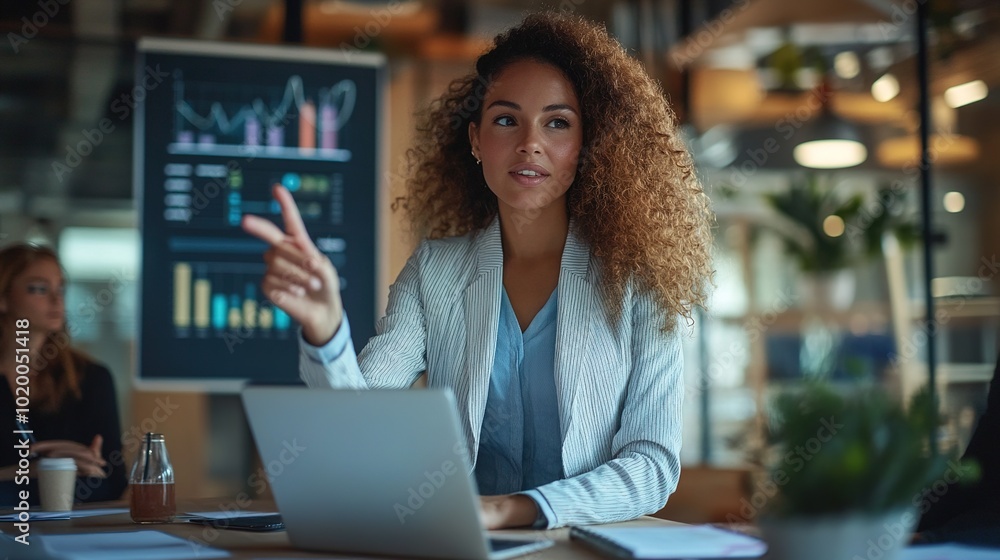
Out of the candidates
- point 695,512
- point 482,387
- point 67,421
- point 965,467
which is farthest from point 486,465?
point 695,512

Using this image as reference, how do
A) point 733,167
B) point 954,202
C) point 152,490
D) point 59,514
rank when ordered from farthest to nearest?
point 733,167 < point 954,202 < point 59,514 < point 152,490

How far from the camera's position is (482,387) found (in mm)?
2006

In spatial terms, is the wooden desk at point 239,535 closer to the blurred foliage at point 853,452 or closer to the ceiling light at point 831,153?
the blurred foliage at point 853,452

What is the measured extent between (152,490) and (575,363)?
2.60 ft

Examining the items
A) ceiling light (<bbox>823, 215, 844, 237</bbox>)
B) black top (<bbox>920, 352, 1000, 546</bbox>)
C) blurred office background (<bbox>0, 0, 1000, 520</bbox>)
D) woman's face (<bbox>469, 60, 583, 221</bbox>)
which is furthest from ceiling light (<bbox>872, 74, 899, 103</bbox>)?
black top (<bbox>920, 352, 1000, 546</bbox>)

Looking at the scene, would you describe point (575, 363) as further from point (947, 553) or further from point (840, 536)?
point (840, 536)

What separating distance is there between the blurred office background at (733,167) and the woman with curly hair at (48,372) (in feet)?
2.98

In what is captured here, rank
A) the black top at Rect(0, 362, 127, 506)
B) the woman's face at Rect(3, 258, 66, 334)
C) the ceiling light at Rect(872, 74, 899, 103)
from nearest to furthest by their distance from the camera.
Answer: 1. the black top at Rect(0, 362, 127, 506)
2. the woman's face at Rect(3, 258, 66, 334)
3. the ceiling light at Rect(872, 74, 899, 103)

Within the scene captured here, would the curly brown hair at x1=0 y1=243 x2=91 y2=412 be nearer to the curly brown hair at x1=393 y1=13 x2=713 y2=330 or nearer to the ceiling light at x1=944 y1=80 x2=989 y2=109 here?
the curly brown hair at x1=393 y1=13 x2=713 y2=330

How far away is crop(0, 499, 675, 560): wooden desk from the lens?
1.33 metres

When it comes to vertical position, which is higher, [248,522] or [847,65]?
[847,65]

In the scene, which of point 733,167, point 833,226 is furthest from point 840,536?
point 733,167

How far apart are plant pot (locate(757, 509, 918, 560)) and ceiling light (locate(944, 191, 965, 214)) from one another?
3631 mm

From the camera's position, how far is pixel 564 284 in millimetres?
2061
